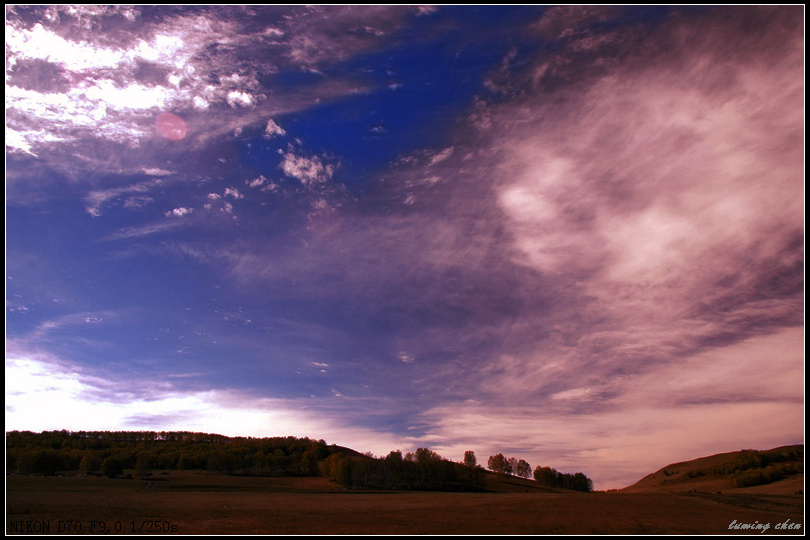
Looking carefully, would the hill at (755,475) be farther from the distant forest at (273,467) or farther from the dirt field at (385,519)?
the dirt field at (385,519)

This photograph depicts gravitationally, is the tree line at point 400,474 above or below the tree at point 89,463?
below

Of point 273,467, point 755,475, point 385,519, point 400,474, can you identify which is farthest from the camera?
point 273,467

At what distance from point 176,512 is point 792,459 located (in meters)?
231

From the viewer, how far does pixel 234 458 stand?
19700 centimetres

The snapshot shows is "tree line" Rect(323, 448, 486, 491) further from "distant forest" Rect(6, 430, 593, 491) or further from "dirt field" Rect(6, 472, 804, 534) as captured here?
"dirt field" Rect(6, 472, 804, 534)

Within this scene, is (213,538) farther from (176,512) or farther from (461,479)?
(461,479)

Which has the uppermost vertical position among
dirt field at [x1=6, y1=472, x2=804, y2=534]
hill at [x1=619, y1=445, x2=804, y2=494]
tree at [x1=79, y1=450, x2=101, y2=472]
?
dirt field at [x1=6, y1=472, x2=804, y2=534]

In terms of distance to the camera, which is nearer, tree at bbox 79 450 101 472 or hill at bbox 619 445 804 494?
hill at bbox 619 445 804 494

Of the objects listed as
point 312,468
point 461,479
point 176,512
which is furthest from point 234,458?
point 176,512

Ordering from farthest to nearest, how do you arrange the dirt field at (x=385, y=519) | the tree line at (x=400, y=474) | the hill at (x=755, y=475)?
1. the tree line at (x=400, y=474)
2. the hill at (x=755, y=475)
3. the dirt field at (x=385, y=519)

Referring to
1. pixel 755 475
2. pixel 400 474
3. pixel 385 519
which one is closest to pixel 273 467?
pixel 400 474

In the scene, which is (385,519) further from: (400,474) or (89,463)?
(89,463)

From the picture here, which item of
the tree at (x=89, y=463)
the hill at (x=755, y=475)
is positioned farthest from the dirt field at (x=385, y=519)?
the tree at (x=89, y=463)

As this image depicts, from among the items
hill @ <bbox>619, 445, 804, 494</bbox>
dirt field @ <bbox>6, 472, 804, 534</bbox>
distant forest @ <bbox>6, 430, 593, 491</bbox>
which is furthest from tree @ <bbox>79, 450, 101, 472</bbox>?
hill @ <bbox>619, 445, 804, 494</bbox>
